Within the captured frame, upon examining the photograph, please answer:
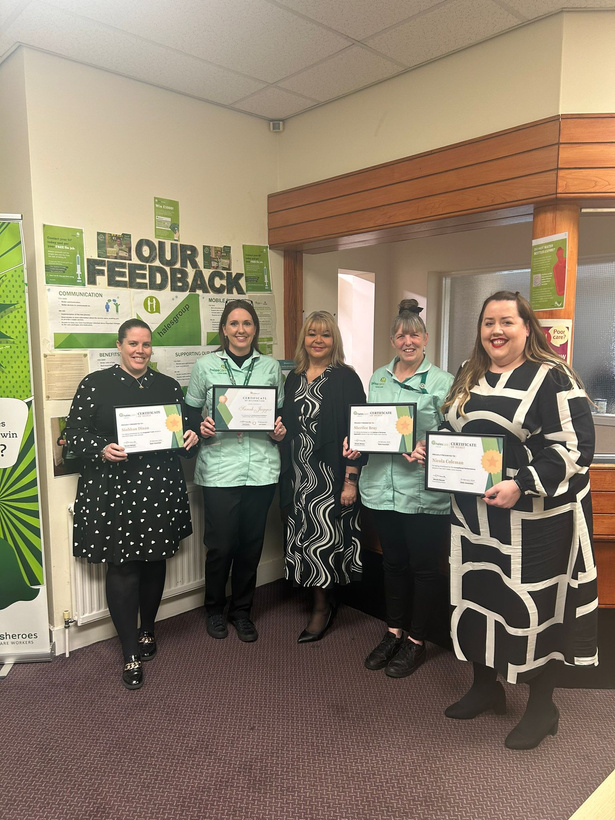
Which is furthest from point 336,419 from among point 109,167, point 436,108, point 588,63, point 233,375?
point 588,63

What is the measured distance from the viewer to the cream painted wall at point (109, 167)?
2549 millimetres

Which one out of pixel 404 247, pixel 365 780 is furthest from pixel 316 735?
pixel 404 247

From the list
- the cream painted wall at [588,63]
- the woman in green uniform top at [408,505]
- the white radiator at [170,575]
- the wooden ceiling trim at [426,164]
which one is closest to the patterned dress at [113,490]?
the white radiator at [170,575]

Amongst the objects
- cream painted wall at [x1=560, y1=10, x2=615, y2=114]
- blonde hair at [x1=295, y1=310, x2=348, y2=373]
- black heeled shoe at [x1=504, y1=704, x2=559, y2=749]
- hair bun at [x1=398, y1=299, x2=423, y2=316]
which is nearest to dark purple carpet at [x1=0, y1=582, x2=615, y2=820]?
black heeled shoe at [x1=504, y1=704, x2=559, y2=749]

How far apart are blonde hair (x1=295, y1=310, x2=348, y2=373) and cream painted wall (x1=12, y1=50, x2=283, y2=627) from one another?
33.9 inches

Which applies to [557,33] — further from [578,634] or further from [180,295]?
[578,634]

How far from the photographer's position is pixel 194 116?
304cm

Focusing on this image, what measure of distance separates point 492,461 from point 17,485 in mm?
2065

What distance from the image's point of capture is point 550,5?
2150 mm

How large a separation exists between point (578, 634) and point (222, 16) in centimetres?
266

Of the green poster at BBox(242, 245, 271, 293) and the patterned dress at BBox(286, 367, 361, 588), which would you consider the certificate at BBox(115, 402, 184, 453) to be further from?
the green poster at BBox(242, 245, 271, 293)

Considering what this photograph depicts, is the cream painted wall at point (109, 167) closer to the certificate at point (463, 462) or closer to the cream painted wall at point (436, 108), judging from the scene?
the cream painted wall at point (436, 108)

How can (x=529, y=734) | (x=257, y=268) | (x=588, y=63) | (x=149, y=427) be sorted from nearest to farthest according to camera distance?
(x=529, y=734) < (x=588, y=63) < (x=149, y=427) < (x=257, y=268)

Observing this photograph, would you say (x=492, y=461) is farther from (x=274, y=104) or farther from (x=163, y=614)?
(x=274, y=104)
